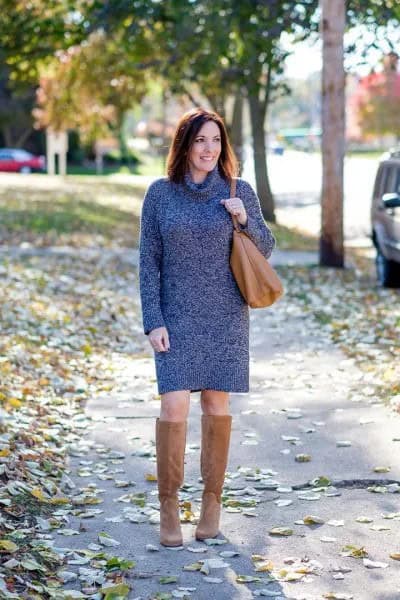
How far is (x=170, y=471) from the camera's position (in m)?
5.64

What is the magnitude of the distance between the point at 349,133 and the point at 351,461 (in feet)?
328

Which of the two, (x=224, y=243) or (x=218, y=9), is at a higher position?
(x=218, y=9)

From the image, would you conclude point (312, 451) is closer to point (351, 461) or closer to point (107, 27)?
point (351, 461)

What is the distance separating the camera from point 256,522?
6027 mm

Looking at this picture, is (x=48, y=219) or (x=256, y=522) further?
(x=48, y=219)

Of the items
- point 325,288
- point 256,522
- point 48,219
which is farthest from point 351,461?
point 48,219

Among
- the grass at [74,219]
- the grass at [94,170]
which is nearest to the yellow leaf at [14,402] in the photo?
the grass at [74,219]

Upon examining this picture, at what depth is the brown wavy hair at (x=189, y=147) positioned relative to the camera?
5.52 meters

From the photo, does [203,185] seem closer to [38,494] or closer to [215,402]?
[215,402]

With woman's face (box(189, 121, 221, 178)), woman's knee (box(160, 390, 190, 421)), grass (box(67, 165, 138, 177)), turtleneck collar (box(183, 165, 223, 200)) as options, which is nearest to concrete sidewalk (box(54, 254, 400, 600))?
woman's knee (box(160, 390, 190, 421))

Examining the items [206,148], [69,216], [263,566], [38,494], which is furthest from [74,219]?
[263,566]

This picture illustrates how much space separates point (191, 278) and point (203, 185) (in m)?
0.42

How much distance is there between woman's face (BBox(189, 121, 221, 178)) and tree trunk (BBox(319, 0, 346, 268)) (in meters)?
12.4

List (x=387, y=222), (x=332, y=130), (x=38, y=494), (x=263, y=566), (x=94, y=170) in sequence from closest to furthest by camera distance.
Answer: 1. (x=263, y=566)
2. (x=38, y=494)
3. (x=387, y=222)
4. (x=332, y=130)
5. (x=94, y=170)
